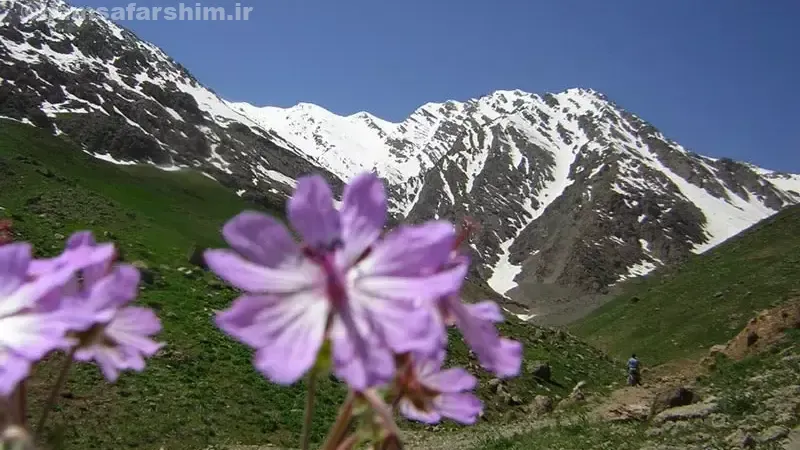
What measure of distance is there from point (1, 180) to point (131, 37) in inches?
5611

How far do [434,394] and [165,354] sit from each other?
70.7 ft

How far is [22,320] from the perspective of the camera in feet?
2.72

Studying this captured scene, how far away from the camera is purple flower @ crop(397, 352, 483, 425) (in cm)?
119

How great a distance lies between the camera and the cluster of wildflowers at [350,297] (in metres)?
0.82

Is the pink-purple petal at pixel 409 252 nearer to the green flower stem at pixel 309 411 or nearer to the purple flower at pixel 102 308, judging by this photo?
the green flower stem at pixel 309 411

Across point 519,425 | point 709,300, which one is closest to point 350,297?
point 519,425

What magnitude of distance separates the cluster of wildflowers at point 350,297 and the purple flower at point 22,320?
0.19 metres

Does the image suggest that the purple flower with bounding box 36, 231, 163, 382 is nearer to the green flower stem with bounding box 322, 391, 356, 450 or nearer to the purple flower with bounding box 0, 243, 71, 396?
the purple flower with bounding box 0, 243, 71, 396

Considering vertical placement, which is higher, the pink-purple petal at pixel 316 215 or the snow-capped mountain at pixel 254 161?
the snow-capped mountain at pixel 254 161

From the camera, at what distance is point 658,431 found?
14.5m

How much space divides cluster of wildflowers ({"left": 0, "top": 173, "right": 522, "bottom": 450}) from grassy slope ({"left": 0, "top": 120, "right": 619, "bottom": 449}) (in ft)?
0.75

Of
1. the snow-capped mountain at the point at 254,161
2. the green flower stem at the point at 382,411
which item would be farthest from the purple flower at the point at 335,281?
the snow-capped mountain at the point at 254,161

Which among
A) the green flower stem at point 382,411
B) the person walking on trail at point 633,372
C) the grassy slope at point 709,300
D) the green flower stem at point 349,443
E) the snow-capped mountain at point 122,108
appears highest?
the snow-capped mountain at point 122,108

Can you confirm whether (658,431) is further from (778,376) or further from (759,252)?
(759,252)
